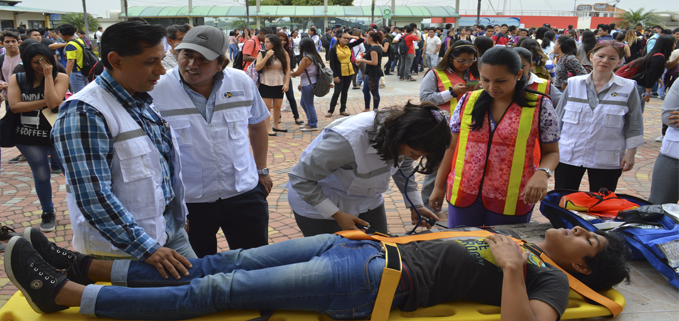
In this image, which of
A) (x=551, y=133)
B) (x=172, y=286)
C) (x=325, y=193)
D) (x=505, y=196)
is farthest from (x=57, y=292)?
(x=551, y=133)

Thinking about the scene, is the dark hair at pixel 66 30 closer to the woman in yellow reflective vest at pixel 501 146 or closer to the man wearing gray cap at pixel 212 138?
the man wearing gray cap at pixel 212 138

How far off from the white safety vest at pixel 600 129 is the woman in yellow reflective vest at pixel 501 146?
3.41 feet

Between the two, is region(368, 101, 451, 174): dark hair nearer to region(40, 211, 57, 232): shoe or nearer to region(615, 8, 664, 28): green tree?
region(40, 211, 57, 232): shoe

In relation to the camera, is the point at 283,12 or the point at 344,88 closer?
the point at 344,88

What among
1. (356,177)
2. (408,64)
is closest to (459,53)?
(356,177)

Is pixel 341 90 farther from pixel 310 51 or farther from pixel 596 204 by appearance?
pixel 596 204

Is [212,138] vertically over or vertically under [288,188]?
over

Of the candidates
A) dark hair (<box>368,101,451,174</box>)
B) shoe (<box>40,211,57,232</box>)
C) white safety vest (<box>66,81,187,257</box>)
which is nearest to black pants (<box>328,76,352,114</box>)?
shoe (<box>40,211,57,232</box>)

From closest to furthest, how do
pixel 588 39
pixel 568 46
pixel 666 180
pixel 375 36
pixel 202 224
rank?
1. pixel 202 224
2. pixel 666 180
3. pixel 568 46
4. pixel 588 39
5. pixel 375 36

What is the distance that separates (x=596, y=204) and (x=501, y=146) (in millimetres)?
1177

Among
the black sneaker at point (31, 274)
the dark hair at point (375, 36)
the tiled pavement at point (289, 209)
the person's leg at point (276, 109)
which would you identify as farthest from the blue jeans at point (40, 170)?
the dark hair at point (375, 36)

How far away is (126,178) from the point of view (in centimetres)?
198

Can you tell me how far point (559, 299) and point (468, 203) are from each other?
3.13 feet

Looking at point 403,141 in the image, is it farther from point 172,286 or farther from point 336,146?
point 172,286
